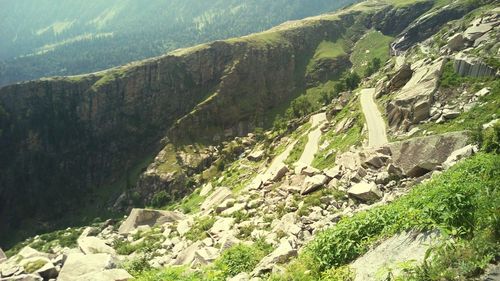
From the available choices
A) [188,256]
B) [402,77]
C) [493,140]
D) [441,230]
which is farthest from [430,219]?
[402,77]

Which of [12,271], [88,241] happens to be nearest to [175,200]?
[88,241]

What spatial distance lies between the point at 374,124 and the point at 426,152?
3137cm

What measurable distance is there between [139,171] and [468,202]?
188471 mm

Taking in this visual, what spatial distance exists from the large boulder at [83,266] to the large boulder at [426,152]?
25.0m

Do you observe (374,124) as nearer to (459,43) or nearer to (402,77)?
(402,77)

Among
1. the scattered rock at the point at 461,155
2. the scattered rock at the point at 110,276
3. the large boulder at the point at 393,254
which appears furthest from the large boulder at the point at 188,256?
A: the large boulder at the point at 393,254

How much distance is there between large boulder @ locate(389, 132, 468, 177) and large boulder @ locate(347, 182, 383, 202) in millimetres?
3834

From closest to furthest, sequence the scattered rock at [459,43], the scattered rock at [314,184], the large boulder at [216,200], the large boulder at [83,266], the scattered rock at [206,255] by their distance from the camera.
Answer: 1. the large boulder at [83,266]
2. the scattered rock at [206,255]
3. the scattered rock at [314,184]
4. the scattered rock at [459,43]
5. the large boulder at [216,200]

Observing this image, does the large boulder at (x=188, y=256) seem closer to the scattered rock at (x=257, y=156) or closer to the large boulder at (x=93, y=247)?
the large boulder at (x=93, y=247)

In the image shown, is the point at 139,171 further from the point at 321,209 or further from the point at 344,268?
the point at 344,268

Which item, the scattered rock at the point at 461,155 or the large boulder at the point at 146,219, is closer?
the scattered rock at the point at 461,155

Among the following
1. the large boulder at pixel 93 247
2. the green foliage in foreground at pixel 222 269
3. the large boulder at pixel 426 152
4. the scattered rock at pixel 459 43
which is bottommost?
the large boulder at pixel 93 247

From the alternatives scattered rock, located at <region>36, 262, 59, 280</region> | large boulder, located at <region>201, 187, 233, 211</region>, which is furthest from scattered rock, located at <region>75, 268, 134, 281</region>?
large boulder, located at <region>201, 187, 233, 211</region>

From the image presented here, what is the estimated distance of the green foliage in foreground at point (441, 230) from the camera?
9.79m
